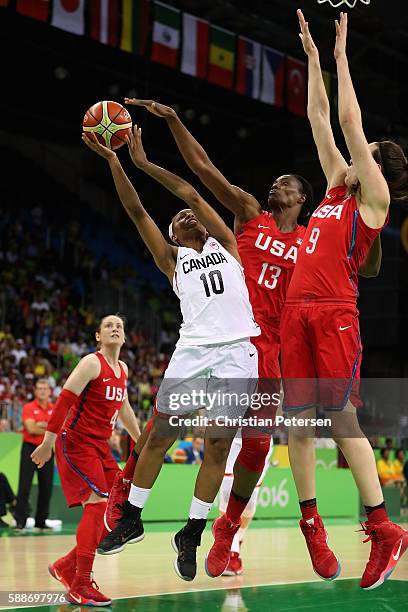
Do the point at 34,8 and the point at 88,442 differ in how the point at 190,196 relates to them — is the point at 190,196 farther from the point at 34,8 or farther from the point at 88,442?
the point at 34,8

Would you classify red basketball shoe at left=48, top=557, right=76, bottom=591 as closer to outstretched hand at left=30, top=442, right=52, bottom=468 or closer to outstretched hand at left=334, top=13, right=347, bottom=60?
outstretched hand at left=30, top=442, right=52, bottom=468

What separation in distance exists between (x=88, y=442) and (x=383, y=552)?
256 cm

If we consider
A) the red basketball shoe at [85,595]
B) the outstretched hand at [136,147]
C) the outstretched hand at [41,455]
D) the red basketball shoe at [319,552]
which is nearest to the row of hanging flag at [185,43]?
the outstretched hand at [136,147]

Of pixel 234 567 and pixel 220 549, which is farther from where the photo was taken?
pixel 234 567

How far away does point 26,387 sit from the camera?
60.2 feet

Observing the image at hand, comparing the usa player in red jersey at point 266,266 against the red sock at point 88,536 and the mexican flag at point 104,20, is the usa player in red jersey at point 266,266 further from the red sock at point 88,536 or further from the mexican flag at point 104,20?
the mexican flag at point 104,20

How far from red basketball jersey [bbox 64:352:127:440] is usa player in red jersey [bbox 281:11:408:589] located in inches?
75.5

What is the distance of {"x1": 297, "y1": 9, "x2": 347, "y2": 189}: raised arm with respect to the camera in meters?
6.08

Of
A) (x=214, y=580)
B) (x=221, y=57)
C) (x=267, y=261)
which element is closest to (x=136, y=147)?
(x=267, y=261)

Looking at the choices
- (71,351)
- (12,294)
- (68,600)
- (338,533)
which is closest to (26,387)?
(71,351)

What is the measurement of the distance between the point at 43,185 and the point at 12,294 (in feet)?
18.7

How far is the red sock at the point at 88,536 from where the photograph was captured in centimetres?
Answer: 696

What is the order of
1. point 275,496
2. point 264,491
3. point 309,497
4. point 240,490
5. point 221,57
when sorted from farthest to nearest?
point 221,57 → point 275,496 → point 264,491 → point 240,490 → point 309,497

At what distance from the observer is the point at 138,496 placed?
628cm
